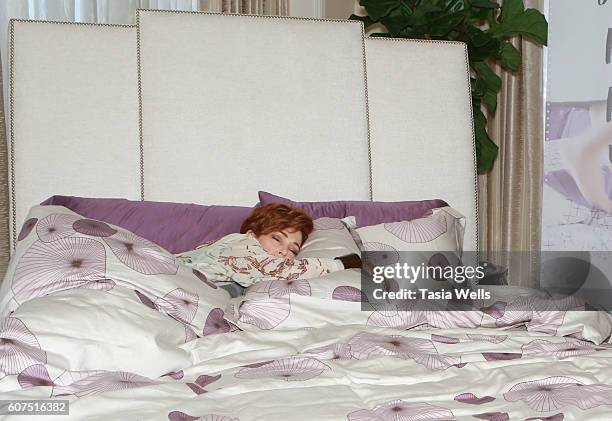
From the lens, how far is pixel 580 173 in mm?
3846

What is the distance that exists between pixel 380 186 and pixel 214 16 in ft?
2.51

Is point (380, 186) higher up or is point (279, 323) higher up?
point (380, 186)

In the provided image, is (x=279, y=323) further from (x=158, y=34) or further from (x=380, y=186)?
(x=158, y=34)

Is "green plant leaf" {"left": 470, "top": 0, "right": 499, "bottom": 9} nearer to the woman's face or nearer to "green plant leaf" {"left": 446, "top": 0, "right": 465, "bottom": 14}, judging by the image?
"green plant leaf" {"left": 446, "top": 0, "right": 465, "bottom": 14}

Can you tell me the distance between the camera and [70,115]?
263cm

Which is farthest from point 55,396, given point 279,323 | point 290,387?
point 279,323

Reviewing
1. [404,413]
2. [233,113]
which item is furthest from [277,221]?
[404,413]

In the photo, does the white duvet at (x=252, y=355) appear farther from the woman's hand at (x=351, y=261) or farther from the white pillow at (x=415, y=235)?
the white pillow at (x=415, y=235)

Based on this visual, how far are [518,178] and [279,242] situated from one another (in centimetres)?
195

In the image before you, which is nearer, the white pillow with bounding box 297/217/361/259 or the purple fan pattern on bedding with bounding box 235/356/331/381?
the purple fan pattern on bedding with bounding box 235/356/331/381

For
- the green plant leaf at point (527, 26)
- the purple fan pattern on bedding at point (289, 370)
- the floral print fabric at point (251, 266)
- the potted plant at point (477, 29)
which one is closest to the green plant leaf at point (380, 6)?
the potted plant at point (477, 29)

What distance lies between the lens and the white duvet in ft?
4.62

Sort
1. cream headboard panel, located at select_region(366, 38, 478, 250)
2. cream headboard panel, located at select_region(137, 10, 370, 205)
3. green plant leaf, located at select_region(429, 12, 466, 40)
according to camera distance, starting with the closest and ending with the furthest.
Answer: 1. cream headboard panel, located at select_region(137, 10, 370, 205)
2. cream headboard panel, located at select_region(366, 38, 478, 250)
3. green plant leaf, located at select_region(429, 12, 466, 40)

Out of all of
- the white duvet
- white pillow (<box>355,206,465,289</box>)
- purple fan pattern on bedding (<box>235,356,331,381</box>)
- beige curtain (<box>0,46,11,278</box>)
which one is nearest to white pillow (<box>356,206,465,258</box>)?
white pillow (<box>355,206,465,289</box>)
